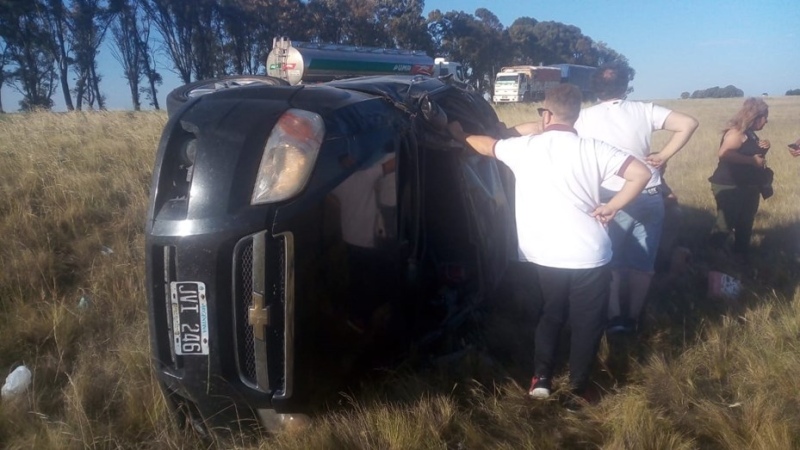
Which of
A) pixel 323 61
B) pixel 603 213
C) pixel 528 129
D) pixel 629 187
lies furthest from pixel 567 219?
pixel 323 61

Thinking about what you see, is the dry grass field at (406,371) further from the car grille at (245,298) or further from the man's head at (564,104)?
the man's head at (564,104)

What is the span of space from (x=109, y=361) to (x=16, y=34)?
3591 centimetres

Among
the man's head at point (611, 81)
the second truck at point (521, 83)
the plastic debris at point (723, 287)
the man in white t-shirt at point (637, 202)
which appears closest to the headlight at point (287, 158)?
the man in white t-shirt at point (637, 202)

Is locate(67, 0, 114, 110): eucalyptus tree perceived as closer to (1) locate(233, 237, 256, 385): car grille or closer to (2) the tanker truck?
(2) the tanker truck

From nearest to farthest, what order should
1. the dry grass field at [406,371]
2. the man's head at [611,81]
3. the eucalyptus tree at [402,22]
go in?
the dry grass field at [406,371]
the man's head at [611,81]
the eucalyptus tree at [402,22]

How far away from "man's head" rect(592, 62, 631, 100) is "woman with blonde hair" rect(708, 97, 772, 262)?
2131 millimetres

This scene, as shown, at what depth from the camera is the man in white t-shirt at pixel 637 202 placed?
14.4 ft

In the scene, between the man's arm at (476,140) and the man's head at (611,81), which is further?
the man's head at (611,81)

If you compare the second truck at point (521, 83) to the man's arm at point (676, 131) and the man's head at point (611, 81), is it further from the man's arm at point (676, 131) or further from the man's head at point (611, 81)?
the man's arm at point (676, 131)

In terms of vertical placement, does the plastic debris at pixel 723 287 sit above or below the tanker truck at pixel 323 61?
below

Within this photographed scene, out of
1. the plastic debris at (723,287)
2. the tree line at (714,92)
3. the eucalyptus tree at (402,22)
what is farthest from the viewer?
the tree line at (714,92)

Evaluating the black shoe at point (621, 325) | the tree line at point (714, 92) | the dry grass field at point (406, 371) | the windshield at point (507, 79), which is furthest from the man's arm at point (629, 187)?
the tree line at point (714, 92)

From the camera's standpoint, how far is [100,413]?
3.08 meters

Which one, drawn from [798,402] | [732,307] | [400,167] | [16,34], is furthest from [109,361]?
[16,34]
